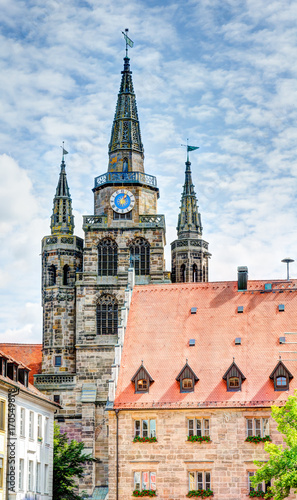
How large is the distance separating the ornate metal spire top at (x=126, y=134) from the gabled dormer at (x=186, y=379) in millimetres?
29725

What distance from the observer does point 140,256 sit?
84125mm

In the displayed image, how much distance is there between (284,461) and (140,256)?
120ft

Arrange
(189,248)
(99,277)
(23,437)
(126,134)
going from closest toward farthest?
(23,437) < (99,277) < (189,248) < (126,134)

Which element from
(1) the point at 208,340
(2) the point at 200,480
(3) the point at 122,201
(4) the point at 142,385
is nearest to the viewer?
(2) the point at 200,480

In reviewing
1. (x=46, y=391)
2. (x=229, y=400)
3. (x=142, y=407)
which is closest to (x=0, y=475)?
(x=142, y=407)

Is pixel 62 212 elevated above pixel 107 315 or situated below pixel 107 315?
above

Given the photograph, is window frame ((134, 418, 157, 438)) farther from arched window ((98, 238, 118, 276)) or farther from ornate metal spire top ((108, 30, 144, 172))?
ornate metal spire top ((108, 30, 144, 172))

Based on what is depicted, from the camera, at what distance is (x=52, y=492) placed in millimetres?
64688

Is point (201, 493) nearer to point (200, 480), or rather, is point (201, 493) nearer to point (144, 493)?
point (200, 480)

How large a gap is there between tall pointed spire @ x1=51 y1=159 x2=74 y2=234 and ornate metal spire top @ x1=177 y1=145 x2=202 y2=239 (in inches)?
376

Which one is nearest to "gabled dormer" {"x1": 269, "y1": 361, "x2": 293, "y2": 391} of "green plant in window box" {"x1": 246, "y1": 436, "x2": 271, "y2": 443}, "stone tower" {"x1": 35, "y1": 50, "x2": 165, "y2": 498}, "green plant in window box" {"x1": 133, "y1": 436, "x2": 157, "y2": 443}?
"green plant in window box" {"x1": 246, "y1": 436, "x2": 271, "y2": 443}

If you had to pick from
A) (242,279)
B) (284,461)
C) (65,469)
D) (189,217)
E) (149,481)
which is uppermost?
(189,217)

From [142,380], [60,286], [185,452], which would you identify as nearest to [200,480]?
[185,452]

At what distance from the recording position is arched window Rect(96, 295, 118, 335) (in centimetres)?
8231
